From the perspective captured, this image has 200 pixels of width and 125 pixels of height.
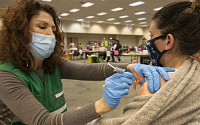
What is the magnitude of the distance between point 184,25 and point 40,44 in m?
0.95

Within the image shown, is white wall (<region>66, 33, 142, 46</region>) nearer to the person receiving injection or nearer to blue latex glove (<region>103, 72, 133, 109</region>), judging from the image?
the person receiving injection

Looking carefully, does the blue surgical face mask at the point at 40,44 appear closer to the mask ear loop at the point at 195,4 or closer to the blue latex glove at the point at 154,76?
the blue latex glove at the point at 154,76

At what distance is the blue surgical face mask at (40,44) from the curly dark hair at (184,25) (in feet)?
2.71

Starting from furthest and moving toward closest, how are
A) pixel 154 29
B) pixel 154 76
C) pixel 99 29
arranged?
1. pixel 99 29
2. pixel 154 29
3. pixel 154 76

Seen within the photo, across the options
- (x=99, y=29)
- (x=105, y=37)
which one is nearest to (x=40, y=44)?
(x=99, y=29)

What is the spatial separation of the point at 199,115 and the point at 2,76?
985 millimetres

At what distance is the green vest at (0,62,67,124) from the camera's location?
874 mm

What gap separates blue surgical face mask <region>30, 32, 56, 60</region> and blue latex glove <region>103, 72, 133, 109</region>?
24.7 inches

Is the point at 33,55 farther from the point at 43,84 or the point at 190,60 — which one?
the point at 190,60

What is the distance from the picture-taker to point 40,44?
108 cm

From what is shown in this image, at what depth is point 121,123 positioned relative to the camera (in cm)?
60

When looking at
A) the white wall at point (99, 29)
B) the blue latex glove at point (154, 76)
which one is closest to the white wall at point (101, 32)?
the white wall at point (99, 29)

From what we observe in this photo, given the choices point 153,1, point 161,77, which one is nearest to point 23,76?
point 161,77

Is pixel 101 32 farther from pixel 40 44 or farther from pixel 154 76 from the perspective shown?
pixel 154 76
